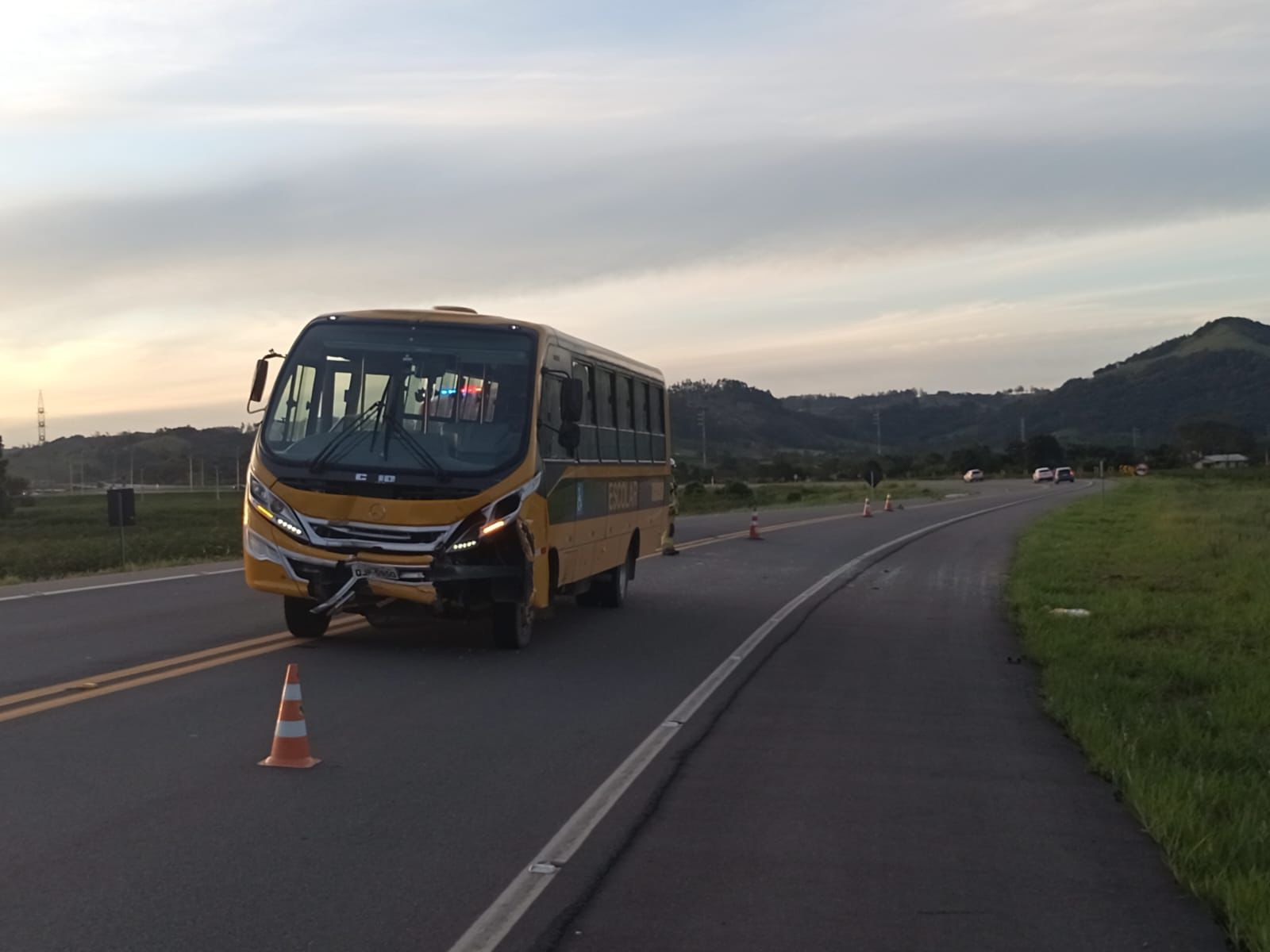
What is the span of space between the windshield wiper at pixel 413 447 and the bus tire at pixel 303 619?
5.66 ft

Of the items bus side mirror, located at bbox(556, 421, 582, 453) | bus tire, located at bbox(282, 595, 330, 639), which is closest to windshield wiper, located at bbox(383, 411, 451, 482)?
bus side mirror, located at bbox(556, 421, 582, 453)

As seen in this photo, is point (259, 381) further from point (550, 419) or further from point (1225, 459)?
point (1225, 459)

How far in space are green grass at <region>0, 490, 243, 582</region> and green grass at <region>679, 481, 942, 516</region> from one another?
20.6m

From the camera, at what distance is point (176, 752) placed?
317 inches

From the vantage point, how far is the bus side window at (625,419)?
16625 millimetres

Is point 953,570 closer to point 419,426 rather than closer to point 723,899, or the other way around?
point 419,426

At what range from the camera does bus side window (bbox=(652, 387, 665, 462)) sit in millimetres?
19000

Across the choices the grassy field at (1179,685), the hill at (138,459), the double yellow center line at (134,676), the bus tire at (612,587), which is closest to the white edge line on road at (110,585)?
the double yellow center line at (134,676)

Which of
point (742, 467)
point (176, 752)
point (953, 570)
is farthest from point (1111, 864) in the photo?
point (742, 467)

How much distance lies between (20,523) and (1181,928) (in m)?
75.5

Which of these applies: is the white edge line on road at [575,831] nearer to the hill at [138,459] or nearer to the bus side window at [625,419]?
the bus side window at [625,419]

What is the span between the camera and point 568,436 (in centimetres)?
1322

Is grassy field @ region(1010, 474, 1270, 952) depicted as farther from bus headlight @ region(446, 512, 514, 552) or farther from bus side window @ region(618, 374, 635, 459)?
bus side window @ region(618, 374, 635, 459)

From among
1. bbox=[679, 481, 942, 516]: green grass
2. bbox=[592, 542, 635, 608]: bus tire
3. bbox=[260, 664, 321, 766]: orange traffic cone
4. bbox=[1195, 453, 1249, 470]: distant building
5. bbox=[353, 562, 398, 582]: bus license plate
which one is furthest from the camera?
bbox=[1195, 453, 1249, 470]: distant building
